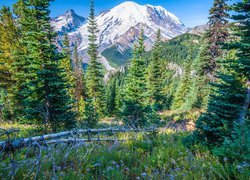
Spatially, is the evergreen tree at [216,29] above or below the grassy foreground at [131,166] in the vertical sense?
above

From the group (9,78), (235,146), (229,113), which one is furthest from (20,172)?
(9,78)

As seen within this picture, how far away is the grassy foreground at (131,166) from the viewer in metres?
2.64

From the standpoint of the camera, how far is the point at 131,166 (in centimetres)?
351

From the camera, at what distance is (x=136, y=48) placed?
74.1ft

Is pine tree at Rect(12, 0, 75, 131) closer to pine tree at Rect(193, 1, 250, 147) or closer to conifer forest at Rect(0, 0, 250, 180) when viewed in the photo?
conifer forest at Rect(0, 0, 250, 180)

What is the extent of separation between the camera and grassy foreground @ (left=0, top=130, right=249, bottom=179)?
2643 millimetres

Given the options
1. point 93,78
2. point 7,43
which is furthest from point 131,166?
point 93,78

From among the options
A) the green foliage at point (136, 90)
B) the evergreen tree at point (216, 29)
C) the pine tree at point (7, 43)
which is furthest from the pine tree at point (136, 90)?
the pine tree at point (7, 43)

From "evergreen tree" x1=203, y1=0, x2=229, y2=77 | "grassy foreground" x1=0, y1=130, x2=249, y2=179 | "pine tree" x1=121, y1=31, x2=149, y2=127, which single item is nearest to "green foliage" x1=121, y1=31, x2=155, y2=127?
"pine tree" x1=121, y1=31, x2=149, y2=127

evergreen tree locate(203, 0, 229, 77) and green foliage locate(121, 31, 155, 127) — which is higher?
evergreen tree locate(203, 0, 229, 77)

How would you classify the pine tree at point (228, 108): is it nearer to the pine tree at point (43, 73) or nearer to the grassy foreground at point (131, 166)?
the grassy foreground at point (131, 166)

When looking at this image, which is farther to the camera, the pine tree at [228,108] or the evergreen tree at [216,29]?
the evergreen tree at [216,29]

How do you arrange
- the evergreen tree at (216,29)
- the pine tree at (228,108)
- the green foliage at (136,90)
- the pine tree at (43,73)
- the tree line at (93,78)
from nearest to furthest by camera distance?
the pine tree at (228,108)
the tree line at (93,78)
the pine tree at (43,73)
the evergreen tree at (216,29)
the green foliage at (136,90)

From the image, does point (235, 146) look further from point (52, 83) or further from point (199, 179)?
point (52, 83)
